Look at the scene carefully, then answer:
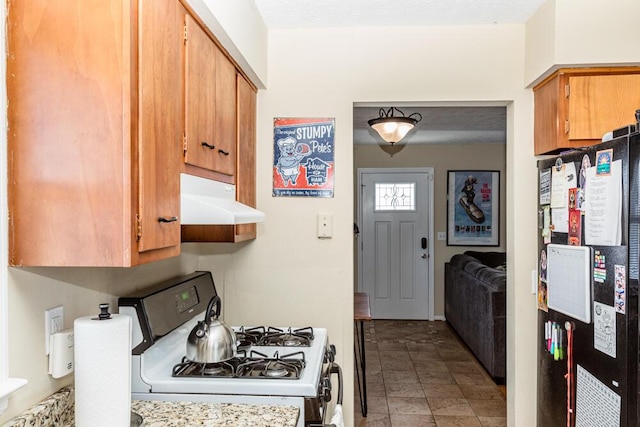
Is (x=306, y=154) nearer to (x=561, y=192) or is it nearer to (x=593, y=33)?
(x=561, y=192)

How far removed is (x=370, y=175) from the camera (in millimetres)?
6070

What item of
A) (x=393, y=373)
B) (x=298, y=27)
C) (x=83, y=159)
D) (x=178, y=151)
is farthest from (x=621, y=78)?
(x=393, y=373)

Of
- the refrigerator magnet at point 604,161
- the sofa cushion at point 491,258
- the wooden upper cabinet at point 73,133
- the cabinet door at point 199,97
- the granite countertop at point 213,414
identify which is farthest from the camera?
the sofa cushion at point 491,258

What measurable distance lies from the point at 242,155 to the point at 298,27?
0.78 meters

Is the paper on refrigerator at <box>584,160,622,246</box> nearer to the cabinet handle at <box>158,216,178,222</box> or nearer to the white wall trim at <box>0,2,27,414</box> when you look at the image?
the cabinet handle at <box>158,216,178,222</box>

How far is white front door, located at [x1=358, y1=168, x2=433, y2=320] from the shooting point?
19.8 feet

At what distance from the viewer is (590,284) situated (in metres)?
1.75

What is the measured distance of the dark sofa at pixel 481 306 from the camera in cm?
375

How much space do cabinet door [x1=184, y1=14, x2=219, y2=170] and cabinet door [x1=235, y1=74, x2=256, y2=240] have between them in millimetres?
340

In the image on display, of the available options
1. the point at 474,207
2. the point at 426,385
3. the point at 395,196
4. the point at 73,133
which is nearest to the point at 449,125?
the point at 395,196

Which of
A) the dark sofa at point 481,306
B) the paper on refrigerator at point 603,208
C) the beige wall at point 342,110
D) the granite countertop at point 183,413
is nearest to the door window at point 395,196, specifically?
the dark sofa at point 481,306

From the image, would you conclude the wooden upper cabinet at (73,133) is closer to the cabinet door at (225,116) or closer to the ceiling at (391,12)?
the cabinet door at (225,116)

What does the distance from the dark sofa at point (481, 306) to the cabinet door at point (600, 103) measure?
1997 mm

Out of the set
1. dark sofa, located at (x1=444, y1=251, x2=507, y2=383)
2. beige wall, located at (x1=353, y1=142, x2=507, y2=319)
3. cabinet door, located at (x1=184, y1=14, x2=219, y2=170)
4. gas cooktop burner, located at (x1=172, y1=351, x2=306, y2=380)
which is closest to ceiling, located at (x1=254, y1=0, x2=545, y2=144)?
cabinet door, located at (x1=184, y1=14, x2=219, y2=170)
